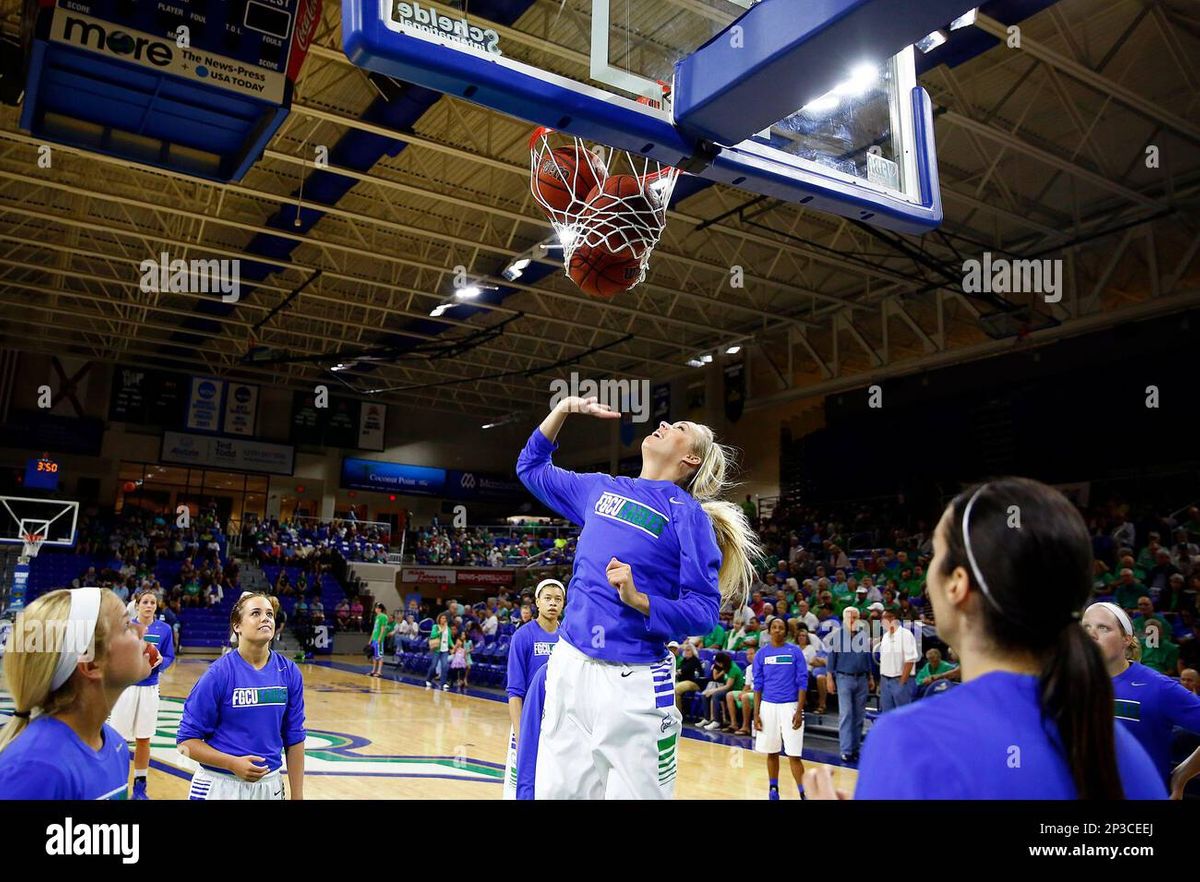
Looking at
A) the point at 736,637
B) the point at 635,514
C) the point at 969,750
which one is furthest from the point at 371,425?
the point at 969,750

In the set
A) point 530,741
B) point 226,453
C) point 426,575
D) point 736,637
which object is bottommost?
point 736,637

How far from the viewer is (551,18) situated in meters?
4.46

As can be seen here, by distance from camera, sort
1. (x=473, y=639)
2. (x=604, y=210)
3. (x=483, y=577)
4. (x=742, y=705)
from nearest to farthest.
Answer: (x=604, y=210)
(x=742, y=705)
(x=473, y=639)
(x=483, y=577)

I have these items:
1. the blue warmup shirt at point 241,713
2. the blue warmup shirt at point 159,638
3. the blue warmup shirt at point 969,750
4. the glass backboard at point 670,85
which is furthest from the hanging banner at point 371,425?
the blue warmup shirt at point 969,750

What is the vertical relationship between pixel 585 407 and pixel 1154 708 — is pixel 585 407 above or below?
above

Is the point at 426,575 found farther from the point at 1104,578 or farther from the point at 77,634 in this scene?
the point at 77,634

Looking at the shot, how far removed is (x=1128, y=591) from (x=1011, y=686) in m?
11.8

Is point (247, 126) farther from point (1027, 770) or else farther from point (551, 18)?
point (1027, 770)

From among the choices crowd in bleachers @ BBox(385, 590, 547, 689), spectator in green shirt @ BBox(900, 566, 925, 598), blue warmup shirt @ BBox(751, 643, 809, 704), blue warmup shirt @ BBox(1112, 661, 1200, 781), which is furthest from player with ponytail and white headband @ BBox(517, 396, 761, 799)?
crowd in bleachers @ BBox(385, 590, 547, 689)

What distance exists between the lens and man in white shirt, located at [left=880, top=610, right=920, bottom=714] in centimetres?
954

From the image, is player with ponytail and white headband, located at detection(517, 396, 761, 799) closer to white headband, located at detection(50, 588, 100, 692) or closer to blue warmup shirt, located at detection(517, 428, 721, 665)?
blue warmup shirt, located at detection(517, 428, 721, 665)

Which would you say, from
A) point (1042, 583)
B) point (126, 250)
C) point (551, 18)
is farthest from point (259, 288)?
point (1042, 583)

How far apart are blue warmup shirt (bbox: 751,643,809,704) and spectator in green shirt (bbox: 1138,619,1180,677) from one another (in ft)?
12.1

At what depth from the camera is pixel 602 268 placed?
164 inches
